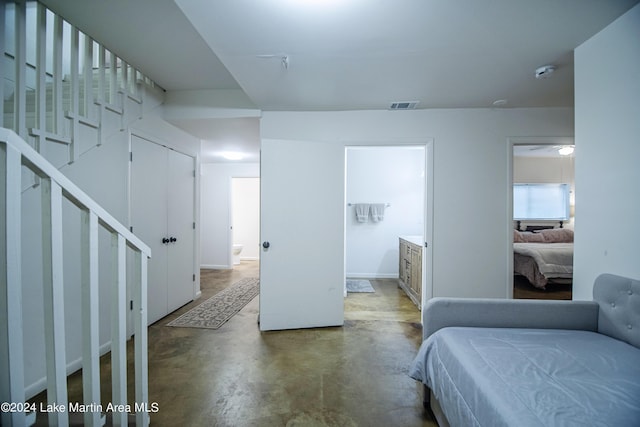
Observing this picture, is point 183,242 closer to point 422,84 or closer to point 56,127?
point 56,127

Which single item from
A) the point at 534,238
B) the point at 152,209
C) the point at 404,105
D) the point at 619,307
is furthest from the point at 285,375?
the point at 534,238

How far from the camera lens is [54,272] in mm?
1007

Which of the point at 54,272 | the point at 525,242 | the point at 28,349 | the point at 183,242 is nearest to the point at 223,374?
the point at 28,349

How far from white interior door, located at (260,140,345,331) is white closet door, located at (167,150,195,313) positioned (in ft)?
4.06

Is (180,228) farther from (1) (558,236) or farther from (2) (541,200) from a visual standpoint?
(2) (541,200)

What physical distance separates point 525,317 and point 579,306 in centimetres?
31

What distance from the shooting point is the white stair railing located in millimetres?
844

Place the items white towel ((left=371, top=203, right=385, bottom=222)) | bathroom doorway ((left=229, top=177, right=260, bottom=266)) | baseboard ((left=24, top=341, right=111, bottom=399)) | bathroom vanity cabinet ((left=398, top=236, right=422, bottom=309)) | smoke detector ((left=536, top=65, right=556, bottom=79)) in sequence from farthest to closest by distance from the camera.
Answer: bathroom doorway ((left=229, top=177, right=260, bottom=266))
white towel ((left=371, top=203, right=385, bottom=222))
bathroom vanity cabinet ((left=398, top=236, right=422, bottom=309))
smoke detector ((left=536, top=65, right=556, bottom=79))
baseboard ((left=24, top=341, right=111, bottom=399))

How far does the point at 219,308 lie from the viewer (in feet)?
11.2

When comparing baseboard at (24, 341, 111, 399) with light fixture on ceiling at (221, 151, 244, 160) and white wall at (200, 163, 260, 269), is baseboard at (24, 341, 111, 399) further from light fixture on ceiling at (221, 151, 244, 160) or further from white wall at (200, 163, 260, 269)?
white wall at (200, 163, 260, 269)

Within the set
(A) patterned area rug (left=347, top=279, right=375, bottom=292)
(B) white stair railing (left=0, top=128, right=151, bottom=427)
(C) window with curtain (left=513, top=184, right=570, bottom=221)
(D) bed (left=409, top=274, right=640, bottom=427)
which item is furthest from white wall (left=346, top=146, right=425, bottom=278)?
(B) white stair railing (left=0, top=128, right=151, bottom=427)

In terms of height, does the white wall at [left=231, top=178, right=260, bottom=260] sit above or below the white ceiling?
below

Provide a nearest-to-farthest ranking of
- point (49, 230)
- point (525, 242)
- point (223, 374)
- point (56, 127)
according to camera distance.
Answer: point (49, 230), point (56, 127), point (223, 374), point (525, 242)

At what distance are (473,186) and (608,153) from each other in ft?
4.07
